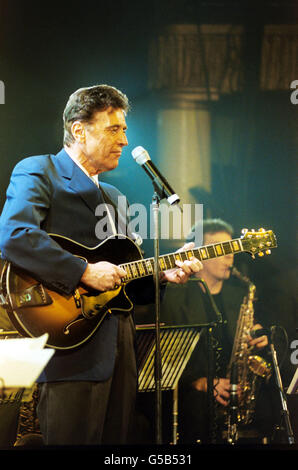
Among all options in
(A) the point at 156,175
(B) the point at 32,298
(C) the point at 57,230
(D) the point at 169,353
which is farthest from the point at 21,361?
(D) the point at 169,353

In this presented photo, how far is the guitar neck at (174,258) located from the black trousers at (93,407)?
0.26 m

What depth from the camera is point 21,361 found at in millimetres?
1611

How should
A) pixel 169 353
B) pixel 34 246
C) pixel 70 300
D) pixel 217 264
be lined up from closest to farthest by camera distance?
pixel 34 246 < pixel 70 300 < pixel 169 353 < pixel 217 264

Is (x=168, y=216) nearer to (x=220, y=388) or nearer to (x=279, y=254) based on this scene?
(x=279, y=254)

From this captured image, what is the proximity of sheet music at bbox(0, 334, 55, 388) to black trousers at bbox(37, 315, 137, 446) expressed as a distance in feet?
2.31

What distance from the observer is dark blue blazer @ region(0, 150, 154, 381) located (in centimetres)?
228

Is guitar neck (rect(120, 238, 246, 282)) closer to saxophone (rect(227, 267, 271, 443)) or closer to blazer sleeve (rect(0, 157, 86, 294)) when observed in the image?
blazer sleeve (rect(0, 157, 86, 294))

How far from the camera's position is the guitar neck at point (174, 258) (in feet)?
8.53

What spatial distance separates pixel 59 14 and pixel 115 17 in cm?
41

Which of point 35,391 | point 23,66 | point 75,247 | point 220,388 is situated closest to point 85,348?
Result: point 75,247

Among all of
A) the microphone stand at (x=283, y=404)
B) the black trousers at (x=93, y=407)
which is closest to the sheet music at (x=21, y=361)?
the black trousers at (x=93, y=407)

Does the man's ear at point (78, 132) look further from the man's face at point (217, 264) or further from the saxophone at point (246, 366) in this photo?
the saxophone at point (246, 366)

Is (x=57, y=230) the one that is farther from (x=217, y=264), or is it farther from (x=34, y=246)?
(x=217, y=264)

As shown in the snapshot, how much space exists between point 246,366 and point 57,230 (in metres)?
2.12
